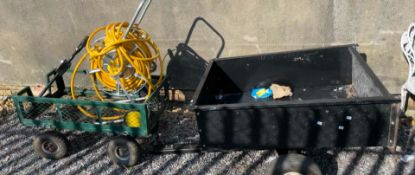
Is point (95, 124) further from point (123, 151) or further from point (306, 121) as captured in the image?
point (306, 121)

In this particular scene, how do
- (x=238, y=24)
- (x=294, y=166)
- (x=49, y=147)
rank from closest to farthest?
(x=294, y=166), (x=49, y=147), (x=238, y=24)

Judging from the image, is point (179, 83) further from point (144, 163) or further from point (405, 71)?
point (405, 71)

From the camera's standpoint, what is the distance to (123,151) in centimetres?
400

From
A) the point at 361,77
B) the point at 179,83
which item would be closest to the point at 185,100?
the point at 179,83

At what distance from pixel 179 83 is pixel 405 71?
→ 275cm

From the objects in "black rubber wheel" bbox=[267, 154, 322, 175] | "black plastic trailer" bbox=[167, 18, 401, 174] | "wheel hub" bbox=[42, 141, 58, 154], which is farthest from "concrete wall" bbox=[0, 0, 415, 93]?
"black rubber wheel" bbox=[267, 154, 322, 175]

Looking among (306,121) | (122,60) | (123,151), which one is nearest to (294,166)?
(306,121)

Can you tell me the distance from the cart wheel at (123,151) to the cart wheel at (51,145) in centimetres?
59

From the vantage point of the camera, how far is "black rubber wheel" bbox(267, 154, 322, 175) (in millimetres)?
3178

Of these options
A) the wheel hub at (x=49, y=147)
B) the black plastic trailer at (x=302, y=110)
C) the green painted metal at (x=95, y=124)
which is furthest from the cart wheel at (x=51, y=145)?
the black plastic trailer at (x=302, y=110)

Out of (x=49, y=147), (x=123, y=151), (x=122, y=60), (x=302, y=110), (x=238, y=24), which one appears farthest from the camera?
(x=238, y=24)

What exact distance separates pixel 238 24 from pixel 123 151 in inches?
76.9

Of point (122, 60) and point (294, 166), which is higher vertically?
point (122, 60)

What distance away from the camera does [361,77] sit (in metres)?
3.66
